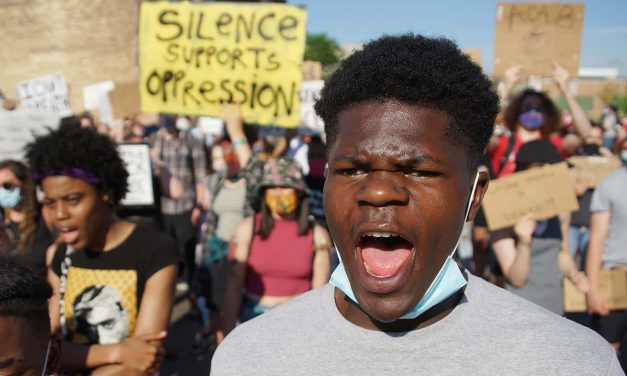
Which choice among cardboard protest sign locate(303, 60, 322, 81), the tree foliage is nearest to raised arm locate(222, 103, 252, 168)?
cardboard protest sign locate(303, 60, 322, 81)

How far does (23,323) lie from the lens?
1755mm

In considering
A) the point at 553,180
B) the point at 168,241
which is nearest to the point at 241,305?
the point at 168,241

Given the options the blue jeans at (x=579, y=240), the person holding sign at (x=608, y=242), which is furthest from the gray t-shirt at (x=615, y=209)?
the blue jeans at (x=579, y=240)

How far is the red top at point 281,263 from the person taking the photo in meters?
3.75

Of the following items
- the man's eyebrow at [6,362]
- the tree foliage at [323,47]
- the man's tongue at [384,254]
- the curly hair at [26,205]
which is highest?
the tree foliage at [323,47]

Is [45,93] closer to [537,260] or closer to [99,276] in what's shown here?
[99,276]

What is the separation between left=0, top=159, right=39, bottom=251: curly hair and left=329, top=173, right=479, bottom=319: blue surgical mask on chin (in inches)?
101

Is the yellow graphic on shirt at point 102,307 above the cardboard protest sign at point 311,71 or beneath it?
beneath

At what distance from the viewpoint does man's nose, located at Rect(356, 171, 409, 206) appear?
1.24m

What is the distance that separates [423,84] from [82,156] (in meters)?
2.21

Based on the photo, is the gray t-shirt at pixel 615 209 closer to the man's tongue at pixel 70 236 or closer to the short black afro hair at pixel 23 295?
the man's tongue at pixel 70 236

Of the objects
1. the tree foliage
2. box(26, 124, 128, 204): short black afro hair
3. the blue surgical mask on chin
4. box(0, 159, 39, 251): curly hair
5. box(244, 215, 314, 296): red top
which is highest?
the tree foliage

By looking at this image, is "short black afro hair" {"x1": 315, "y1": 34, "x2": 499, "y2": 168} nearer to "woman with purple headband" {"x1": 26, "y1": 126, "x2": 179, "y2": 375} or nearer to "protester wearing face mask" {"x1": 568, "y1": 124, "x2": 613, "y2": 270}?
"woman with purple headband" {"x1": 26, "y1": 126, "x2": 179, "y2": 375}

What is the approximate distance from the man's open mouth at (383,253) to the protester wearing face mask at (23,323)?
1.09m
